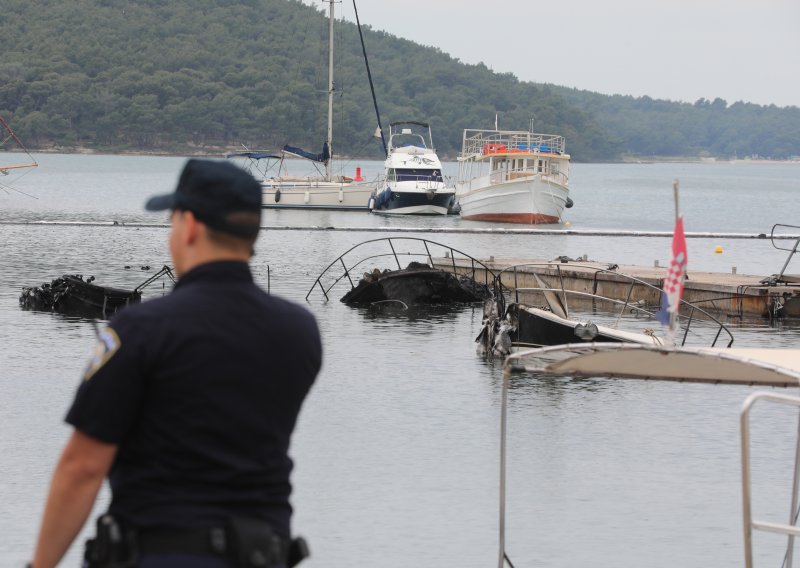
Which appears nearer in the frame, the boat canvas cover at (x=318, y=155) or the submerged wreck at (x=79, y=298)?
the submerged wreck at (x=79, y=298)

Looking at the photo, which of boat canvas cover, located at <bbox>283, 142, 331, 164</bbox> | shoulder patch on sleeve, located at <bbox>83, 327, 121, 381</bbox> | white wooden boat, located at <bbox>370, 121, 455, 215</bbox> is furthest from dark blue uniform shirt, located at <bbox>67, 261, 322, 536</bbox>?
boat canvas cover, located at <bbox>283, 142, 331, 164</bbox>

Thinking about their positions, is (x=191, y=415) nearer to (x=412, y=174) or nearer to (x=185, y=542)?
(x=185, y=542)

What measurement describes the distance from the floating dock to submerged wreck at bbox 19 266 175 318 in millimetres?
7815

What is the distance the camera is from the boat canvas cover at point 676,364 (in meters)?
6.49

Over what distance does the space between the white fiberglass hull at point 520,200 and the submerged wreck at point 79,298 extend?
39056 millimetres

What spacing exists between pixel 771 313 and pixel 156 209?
86.4ft

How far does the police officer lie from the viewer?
11.3 feet

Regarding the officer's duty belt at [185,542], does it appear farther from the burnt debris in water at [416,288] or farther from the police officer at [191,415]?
the burnt debris in water at [416,288]

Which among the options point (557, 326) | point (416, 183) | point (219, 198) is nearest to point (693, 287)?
point (557, 326)

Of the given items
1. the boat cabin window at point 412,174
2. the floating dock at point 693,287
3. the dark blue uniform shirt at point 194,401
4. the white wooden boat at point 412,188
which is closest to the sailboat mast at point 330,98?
the white wooden boat at point 412,188

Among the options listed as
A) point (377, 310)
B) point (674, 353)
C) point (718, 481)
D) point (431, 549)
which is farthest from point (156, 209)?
point (377, 310)

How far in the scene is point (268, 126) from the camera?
17325 centimetres

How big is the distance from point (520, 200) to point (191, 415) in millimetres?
63215

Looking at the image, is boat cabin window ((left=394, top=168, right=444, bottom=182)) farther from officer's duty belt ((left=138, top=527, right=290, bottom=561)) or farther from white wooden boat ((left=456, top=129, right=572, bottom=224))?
officer's duty belt ((left=138, top=527, right=290, bottom=561))
